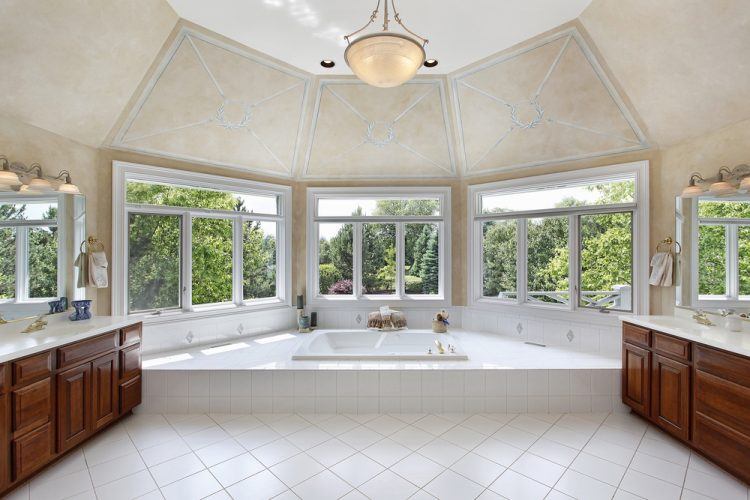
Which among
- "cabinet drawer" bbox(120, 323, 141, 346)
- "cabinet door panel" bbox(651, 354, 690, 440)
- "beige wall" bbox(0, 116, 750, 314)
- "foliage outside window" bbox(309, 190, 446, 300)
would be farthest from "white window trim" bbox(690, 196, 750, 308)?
"cabinet drawer" bbox(120, 323, 141, 346)

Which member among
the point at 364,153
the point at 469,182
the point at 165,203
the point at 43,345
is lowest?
the point at 43,345

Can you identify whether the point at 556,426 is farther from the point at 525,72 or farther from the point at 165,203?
the point at 165,203

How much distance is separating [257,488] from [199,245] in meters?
2.82

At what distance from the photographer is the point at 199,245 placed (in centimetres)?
414

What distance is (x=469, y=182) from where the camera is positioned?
4543 mm

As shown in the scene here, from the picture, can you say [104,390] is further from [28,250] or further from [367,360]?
[367,360]

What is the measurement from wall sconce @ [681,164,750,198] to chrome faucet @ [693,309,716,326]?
972 millimetres

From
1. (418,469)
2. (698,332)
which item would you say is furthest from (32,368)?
(698,332)

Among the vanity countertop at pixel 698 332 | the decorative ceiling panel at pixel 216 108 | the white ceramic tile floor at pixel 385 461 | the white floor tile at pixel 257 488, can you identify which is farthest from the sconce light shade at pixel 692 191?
the white floor tile at pixel 257 488

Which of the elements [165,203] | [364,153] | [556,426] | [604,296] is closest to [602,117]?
[604,296]

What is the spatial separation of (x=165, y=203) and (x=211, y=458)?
2688 millimetres

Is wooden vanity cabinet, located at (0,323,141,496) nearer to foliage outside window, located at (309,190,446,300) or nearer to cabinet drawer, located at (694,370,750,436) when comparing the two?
foliage outside window, located at (309,190,446,300)

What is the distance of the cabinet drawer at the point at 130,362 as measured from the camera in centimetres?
290

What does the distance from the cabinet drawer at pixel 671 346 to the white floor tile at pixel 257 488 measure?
2.82m
